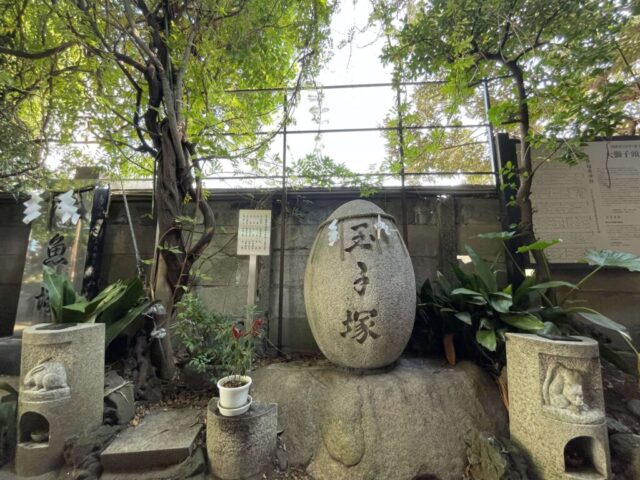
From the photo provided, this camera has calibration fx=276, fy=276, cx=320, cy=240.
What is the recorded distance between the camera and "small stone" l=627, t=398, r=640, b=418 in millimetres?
2502

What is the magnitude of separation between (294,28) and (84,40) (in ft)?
7.42

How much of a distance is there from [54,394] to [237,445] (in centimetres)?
139

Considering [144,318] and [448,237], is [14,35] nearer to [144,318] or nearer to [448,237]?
[144,318]

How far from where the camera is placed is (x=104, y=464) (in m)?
1.95

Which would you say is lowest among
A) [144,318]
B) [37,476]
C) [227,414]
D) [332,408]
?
[37,476]

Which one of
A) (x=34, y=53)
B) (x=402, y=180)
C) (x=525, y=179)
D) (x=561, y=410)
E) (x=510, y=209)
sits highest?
(x=34, y=53)

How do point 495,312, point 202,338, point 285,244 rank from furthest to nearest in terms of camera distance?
point 285,244, point 202,338, point 495,312

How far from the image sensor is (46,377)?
1998 mm

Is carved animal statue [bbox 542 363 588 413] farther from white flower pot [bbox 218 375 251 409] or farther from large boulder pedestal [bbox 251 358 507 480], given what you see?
white flower pot [bbox 218 375 251 409]

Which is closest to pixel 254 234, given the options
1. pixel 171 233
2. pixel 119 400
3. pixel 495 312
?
pixel 171 233

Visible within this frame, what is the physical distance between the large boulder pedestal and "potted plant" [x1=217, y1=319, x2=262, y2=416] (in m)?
0.51

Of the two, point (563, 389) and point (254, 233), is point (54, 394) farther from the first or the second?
point (563, 389)

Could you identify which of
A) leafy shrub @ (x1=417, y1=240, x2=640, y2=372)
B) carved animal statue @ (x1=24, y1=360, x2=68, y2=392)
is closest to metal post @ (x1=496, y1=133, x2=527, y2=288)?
leafy shrub @ (x1=417, y1=240, x2=640, y2=372)

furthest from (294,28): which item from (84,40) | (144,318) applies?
(144,318)
